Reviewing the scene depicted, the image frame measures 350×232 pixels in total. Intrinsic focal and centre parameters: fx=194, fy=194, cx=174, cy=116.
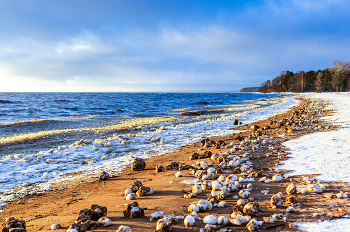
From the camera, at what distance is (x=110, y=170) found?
5.10m

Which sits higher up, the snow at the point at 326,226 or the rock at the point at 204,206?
the snow at the point at 326,226

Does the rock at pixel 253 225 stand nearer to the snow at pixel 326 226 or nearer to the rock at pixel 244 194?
the snow at pixel 326 226

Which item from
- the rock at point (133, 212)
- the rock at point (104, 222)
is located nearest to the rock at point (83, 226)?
the rock at point (104, 222)

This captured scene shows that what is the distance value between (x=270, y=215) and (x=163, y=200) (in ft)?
4.96

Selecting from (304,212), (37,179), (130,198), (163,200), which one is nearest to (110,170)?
(37,179)

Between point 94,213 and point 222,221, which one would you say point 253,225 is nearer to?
point 222,221

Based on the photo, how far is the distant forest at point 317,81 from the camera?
74188mm

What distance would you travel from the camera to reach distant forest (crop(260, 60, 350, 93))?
74188 mm

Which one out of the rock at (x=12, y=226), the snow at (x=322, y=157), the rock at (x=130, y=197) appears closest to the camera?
the rock at (x=12, y=226)

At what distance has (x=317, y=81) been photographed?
81.4 metres

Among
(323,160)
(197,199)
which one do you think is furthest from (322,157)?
(197,199)

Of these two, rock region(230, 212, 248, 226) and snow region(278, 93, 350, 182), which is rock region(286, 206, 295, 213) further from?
snow region(278, 93, 350, 182)

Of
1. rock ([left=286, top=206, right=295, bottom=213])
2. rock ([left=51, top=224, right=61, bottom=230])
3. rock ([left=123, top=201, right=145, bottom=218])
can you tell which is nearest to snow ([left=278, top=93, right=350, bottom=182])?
rock ([left=286, top=206, right=295, bottom=213])

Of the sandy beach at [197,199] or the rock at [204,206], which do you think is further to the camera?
the rock at [204,206]
